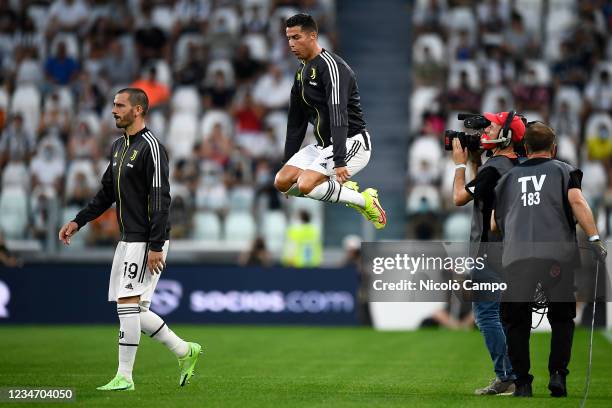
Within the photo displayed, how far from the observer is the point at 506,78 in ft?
86.6

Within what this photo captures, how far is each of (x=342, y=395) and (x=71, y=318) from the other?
12.0 meters

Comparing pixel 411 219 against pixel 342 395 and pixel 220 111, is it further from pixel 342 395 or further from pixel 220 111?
pixel 342 395

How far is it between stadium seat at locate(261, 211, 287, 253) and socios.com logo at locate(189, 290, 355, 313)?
0.95 m

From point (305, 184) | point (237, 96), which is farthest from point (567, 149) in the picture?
point (305, 184)

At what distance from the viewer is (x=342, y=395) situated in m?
10.6

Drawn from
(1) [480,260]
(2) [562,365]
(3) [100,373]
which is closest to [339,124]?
(1) [480,260]

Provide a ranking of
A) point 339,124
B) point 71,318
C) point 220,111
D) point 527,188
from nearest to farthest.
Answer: point 527,188 < point 339,124 < point 71,318 < point 220,111

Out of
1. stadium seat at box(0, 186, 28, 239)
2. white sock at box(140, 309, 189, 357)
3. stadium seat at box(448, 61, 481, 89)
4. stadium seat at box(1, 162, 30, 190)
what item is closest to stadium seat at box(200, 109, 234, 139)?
stadium seat at box(1, 162, 30, 190)

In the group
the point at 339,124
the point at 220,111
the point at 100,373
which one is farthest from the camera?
the point at 220,111

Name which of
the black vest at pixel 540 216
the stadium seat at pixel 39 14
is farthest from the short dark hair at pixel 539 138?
the stadium seat at pixel 39 14

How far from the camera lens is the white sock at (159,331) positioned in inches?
428

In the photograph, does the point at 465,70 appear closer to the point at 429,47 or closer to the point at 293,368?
the point at 429,47

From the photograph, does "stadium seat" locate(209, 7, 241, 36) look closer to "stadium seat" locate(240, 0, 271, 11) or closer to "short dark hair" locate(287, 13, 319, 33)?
"stadium seat" locate(240, 0, 271, 11)

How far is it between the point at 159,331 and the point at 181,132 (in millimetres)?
14826
